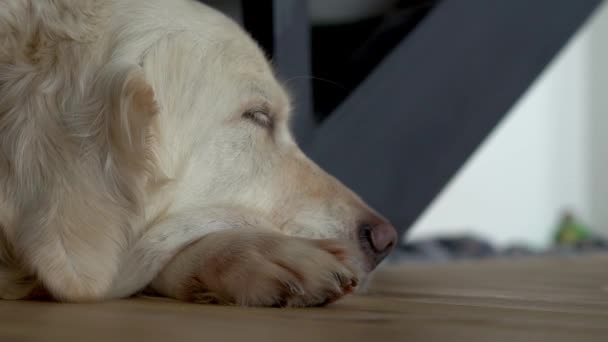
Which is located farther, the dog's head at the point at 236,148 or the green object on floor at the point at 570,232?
the green object on floor at the point at 570,232

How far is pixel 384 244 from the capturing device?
142cm

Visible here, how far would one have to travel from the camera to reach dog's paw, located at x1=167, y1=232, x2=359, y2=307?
1073mm

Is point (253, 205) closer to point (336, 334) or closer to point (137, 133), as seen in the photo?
point (137, 133)

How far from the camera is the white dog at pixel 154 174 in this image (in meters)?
1.12

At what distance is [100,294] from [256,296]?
232mm

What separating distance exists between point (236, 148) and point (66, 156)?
1.18 ft

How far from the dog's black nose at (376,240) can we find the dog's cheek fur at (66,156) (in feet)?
1.28

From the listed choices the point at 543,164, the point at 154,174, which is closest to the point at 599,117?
the point at 543,164

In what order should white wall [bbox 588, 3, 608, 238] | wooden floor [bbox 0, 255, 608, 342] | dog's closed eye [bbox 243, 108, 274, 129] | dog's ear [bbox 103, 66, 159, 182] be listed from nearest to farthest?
1. wooden floor [bbox 0, 255, 608, 342]
2. dog's ear [bbox 103, 66, 159, 182]
3. dog's closed eye [bbox 243, 108, 274, 129]
4. white wall [bbox 588, 3, 608, 238]

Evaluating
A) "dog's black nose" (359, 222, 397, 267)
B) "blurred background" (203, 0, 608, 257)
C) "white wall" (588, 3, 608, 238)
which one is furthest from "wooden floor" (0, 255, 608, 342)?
"white wall" (588, 3, 608, 238)

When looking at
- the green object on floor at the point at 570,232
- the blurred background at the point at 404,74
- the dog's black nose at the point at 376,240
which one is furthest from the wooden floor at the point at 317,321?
the green object on floor at the point at 570,232

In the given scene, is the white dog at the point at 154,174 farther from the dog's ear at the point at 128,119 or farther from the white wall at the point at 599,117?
the white wall at the point at 599,117

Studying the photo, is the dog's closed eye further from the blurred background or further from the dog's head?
the blurred background

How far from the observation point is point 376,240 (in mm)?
1420
